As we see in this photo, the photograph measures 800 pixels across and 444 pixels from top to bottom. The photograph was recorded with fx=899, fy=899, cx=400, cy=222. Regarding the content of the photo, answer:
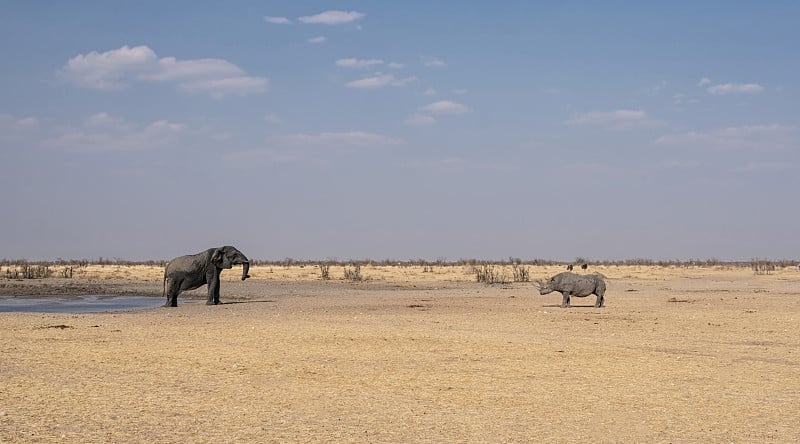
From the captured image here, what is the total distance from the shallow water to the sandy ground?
16.2 ft

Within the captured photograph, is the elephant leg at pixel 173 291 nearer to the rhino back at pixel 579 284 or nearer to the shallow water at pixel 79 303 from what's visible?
the shallow water at pixel 79 303

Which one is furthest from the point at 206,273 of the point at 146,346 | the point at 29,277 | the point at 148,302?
the point at 29,277

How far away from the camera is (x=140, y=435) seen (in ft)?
29.7

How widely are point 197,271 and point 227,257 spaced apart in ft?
3.98

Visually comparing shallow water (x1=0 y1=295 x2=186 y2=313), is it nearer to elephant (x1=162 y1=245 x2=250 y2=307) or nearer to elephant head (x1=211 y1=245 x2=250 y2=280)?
elephant (x1=162 y1=245 x2=250 y2=307)

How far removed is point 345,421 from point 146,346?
761 cm

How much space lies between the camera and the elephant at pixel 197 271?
29.2 m

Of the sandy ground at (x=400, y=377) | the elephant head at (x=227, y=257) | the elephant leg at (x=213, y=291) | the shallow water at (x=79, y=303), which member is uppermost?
the elephant head at (x=227, y=257)

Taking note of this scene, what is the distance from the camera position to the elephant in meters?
29.2

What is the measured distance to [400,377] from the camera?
43.2 ft

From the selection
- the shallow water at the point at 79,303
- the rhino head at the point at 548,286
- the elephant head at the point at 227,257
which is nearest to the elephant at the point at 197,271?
the elephant head at the point at 227,257

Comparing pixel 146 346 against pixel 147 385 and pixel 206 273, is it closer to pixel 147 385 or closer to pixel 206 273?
pixel 147 385

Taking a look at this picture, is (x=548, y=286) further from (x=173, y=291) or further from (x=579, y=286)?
(x=173, y=291)

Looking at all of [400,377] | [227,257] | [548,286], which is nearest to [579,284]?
[548,286]
